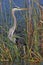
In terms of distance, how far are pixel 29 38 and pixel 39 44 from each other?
15cm

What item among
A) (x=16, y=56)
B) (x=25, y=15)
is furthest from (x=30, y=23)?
(x=16, y=56)

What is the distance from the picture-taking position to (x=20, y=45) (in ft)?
16.9

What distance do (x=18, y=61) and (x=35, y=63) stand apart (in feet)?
0.69

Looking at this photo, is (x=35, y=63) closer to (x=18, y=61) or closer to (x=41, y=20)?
(x=18, y=61)

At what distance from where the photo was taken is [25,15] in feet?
16.5

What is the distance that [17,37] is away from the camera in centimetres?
490

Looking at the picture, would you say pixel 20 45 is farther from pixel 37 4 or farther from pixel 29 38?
pixel 37 4

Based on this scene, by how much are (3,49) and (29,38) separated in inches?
13.5

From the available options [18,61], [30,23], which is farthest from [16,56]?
[30,23]

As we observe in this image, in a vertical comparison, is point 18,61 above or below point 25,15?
below

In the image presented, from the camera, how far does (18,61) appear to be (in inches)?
195

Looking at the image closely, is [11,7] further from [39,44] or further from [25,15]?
[39,44]

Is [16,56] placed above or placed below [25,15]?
below

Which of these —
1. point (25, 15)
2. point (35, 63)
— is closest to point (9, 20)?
point (25, 15)
